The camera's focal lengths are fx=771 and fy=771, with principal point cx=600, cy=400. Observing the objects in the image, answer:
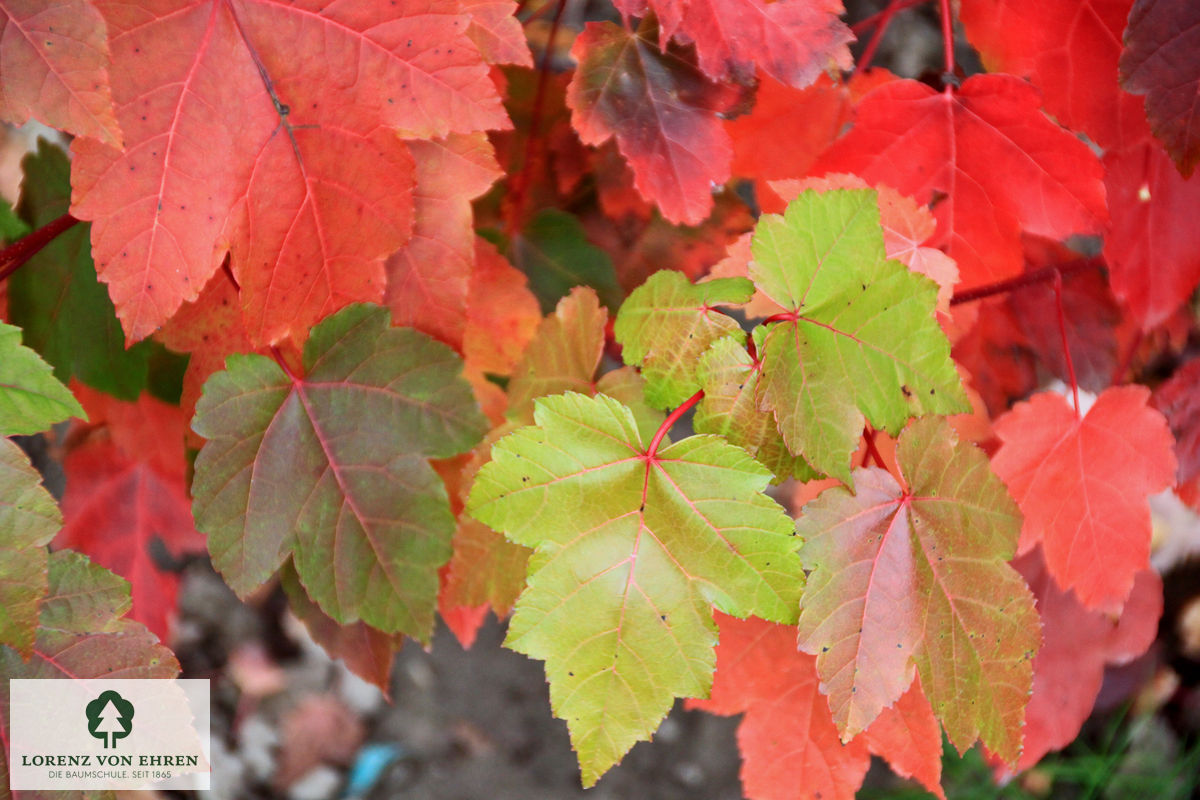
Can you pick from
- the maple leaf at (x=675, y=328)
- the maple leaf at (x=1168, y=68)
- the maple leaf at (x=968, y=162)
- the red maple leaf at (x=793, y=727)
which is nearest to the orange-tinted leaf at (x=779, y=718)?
the red maple leaf at (x=793, y=727)

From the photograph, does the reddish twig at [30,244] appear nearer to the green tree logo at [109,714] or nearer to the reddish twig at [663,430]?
the green tree logo at [109,714]

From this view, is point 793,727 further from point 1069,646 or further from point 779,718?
point 1069,646

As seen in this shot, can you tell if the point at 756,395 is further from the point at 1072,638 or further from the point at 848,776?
the point at 1072,638

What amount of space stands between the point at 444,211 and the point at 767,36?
26 centimetres

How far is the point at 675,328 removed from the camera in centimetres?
50

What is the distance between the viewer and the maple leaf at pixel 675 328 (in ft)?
1.61

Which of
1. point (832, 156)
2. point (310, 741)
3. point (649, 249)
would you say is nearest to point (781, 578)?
point (832, 156)

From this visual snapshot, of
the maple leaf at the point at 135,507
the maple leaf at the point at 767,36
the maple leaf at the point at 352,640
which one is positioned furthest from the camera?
the maple leaf at the point at 135,507

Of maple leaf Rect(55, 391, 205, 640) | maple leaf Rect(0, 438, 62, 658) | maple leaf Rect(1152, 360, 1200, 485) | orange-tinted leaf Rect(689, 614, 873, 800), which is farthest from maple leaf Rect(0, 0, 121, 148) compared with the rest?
maple leaf Rect(1152, 360, 1200, 485)

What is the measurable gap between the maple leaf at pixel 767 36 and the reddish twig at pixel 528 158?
272mm

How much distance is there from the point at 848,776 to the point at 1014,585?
20cm

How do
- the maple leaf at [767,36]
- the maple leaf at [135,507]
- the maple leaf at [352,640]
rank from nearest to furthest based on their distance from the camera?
the maple leaf at [767,36], the maple leaf at [352,640], the maple leaf at [135,507]

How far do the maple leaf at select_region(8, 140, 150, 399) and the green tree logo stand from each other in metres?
0.29

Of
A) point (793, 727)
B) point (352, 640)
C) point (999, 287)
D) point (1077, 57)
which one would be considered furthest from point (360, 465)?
point (1077, 57)
